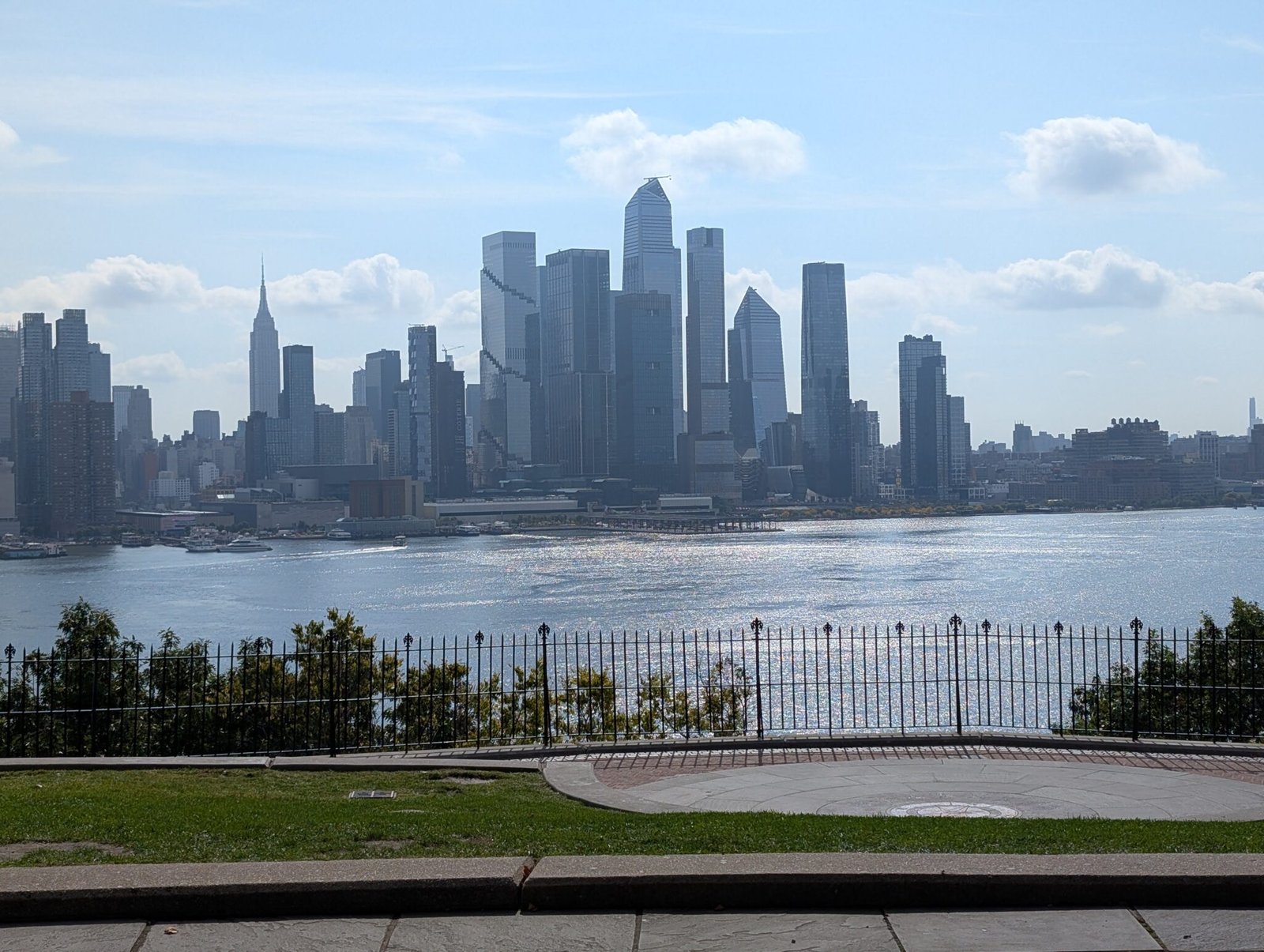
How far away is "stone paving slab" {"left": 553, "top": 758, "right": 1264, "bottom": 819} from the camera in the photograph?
1023 cm

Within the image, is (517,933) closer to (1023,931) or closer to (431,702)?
(1023,931)

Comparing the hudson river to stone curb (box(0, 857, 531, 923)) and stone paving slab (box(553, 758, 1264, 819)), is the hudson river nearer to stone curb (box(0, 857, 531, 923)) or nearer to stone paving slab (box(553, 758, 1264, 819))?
stone paving slab (box(553, 758, 1264, 819))

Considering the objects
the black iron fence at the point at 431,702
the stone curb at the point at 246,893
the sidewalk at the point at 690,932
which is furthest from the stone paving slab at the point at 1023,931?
the black iron fence at the point at 431,702

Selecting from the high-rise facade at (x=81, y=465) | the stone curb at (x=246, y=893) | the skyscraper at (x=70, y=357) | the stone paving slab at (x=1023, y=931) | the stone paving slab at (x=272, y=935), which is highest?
the skyscraper at (x=70, y=357)

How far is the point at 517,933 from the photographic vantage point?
6.19 m

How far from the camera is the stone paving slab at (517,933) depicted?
237 inches

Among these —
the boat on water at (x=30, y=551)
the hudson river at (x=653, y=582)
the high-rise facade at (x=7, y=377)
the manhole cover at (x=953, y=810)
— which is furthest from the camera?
the high-rise facade at (x=7, y=377)

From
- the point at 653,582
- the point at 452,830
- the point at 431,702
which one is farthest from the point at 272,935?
the point at 653,582

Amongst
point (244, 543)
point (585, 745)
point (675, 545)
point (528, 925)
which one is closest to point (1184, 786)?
point (585, 745)

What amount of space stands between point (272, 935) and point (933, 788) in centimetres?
660

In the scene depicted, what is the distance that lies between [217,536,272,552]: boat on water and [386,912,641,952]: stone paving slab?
414ft

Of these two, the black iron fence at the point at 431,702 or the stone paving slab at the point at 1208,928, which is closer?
the stone paving slab at the point at 1208,928

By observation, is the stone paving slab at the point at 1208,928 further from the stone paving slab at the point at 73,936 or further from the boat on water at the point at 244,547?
the boat on water at the point at 244,547

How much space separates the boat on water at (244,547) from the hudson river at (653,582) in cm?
314
